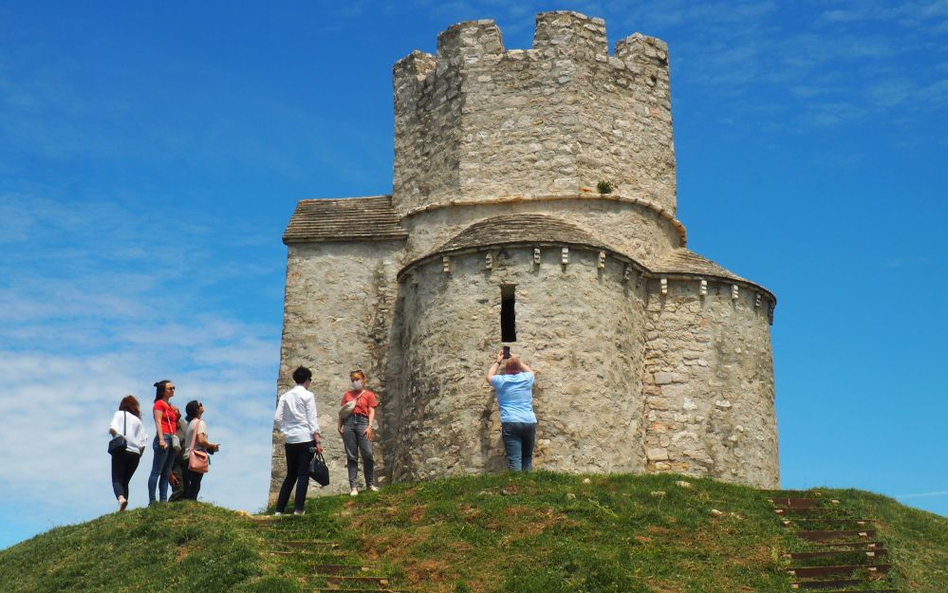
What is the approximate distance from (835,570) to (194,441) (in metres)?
10.4

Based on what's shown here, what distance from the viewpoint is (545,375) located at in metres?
24.8

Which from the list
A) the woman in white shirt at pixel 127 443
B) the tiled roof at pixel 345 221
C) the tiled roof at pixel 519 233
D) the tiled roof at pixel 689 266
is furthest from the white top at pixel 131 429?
the tiled roof at pixel 689 266

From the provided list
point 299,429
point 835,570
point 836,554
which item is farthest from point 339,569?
point 836,554

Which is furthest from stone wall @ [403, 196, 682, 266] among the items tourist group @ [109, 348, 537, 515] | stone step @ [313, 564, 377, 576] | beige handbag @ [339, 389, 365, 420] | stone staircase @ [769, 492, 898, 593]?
stone step @ [313, 564, 377, 576]

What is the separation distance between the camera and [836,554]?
19.0 m

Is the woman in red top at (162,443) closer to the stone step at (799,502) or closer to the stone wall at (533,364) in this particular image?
the stone wall at (533,364)

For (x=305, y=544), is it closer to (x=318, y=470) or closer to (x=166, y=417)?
(x=318, y=470)

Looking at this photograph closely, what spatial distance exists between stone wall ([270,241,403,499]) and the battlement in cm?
187

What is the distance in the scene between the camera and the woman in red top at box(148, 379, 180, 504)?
2058 cm

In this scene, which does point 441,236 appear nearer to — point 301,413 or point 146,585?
point 301,413

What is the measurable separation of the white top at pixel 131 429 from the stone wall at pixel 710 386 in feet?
35.3

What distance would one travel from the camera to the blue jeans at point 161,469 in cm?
2069

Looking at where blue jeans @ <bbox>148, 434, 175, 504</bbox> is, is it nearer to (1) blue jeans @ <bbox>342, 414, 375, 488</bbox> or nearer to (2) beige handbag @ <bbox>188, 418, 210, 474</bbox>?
(2) beige handbag @ <bbox>188, 418, 210, 474</bbox>

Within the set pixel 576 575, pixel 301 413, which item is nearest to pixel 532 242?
pixel 301 413
